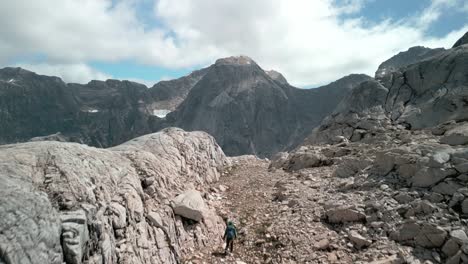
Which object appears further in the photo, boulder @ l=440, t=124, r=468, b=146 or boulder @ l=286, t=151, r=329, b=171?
boulder @ l=286, t=151, r=329, b=171

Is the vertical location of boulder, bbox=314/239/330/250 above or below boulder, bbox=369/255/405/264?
below

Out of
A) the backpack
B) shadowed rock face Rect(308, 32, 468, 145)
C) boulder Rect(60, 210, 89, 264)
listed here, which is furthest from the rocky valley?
shadowed rock face Rect(308, 32, 468, 145)

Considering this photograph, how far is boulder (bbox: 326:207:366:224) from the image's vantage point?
1784 centimetres

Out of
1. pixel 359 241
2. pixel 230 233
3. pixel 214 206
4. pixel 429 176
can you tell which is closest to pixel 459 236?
pixel 359 241

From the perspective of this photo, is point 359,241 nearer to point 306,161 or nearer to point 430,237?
point 430,237

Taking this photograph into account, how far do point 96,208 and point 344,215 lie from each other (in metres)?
13.1

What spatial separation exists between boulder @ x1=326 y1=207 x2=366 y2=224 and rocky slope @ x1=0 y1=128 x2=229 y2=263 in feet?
21.4

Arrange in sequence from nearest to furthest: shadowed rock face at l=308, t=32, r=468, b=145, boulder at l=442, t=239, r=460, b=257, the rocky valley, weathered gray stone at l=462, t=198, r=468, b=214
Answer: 1. the rocky valley
2. boulder at l=442, t=239, r=460, b=257
3. weathered gray stone at l=462, t=198, r=468, b=214
4. shadowed rock face at l=308, t=32, r=468, b=145

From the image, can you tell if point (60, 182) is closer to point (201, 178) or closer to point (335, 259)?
point (335, 259)

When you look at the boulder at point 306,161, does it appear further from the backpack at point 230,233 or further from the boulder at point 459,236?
the boulder at point 459,236

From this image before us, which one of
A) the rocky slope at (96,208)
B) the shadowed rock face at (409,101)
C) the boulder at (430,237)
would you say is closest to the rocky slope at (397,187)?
the boulder at (430,237)

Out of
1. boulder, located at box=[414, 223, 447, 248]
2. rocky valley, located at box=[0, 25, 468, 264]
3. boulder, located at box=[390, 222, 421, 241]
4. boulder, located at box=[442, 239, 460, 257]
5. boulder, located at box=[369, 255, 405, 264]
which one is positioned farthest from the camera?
boulder, located at box=[390, 222, 421, 241]

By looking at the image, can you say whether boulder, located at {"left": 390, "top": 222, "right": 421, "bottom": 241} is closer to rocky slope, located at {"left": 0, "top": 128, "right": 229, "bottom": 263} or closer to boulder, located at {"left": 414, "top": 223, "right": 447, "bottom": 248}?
boulder, located at {"left": 414, "top": 223, "right": 447, "bottom": 248}

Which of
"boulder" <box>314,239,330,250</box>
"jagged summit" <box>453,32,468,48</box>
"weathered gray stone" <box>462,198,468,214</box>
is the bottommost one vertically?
"boulder" <box>314,239,330,250</box>
